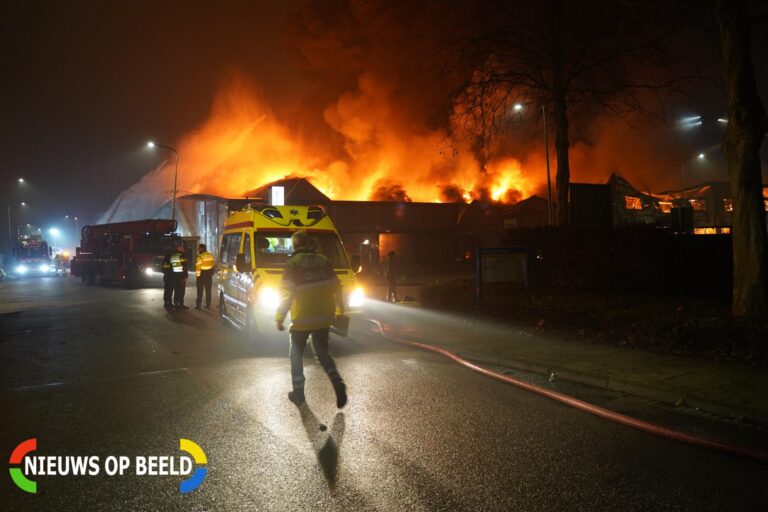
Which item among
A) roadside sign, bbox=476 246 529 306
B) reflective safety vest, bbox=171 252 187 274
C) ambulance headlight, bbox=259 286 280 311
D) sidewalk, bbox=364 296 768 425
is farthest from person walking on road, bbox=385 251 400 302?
ambulance headlight, bbox=259 286 280 311

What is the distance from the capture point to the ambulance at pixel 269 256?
9.32 meters

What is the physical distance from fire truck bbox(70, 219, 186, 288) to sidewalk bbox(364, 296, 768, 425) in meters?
17.2

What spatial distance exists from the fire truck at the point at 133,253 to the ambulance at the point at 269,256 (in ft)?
48.0

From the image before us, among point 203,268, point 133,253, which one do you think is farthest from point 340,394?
point 133,253

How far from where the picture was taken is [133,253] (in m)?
24.5

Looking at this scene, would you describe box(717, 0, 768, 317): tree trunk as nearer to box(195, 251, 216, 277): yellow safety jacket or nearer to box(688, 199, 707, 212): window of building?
box(195, 251, 216, 277): yellow safety jacket

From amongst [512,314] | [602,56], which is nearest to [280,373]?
[512,314]

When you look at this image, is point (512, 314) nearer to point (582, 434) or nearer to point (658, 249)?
point (658, 249)

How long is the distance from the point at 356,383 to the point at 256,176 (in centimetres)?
5139

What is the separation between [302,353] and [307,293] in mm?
660

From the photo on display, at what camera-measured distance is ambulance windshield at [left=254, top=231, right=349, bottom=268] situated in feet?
32.2

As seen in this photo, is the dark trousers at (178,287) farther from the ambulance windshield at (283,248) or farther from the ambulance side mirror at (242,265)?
the ambulance windshield at (283,248)

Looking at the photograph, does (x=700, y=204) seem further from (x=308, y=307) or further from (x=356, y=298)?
(x=308, y=307)

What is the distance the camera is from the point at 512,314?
38.3 ft
